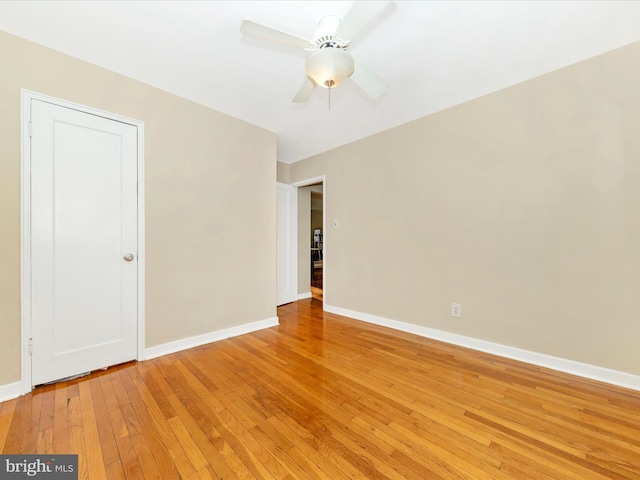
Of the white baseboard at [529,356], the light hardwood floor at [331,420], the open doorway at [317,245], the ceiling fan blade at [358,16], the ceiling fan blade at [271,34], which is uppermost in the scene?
the ceiling fan blade at [271,34]

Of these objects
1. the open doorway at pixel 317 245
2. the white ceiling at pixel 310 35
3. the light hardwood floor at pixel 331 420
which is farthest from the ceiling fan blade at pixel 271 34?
the open doorway at pixel 317 245

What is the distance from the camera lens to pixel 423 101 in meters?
2.70

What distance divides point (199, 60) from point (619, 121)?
3.29 m

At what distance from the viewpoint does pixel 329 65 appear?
57.1 inches

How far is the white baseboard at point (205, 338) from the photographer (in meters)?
2.45

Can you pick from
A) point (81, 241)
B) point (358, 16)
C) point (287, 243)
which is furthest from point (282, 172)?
point (358, 16)

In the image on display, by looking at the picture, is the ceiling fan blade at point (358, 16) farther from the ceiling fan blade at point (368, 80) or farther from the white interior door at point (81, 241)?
the white interior door at point (81, 241)

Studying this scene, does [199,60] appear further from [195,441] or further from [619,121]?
[619,121]

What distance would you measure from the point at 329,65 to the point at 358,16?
0.26 m

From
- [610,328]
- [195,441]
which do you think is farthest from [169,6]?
[610,328]

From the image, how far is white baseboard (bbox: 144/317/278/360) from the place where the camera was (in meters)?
2.45

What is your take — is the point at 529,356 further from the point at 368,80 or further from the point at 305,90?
the point at 305,90

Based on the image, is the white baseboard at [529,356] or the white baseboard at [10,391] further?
the white baseboard at [529,356]

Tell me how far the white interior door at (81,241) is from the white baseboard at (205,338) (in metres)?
0.17
